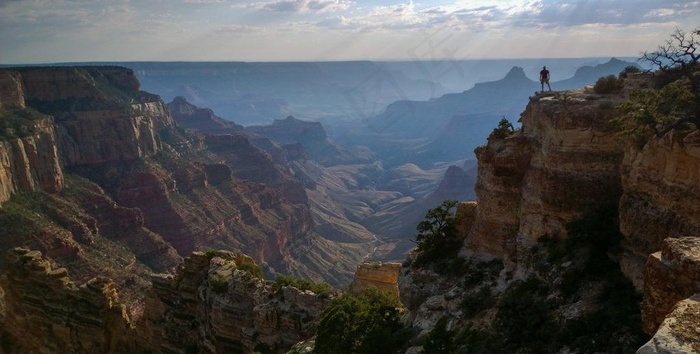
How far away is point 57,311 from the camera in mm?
41375

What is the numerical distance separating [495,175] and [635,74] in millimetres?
7984

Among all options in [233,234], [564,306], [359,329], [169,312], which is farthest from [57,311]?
[233,234]

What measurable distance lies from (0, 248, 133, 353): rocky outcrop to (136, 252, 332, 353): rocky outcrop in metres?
2.57

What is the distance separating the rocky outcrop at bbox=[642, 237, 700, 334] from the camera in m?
10.4

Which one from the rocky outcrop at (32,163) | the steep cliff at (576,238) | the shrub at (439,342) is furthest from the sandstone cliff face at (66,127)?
the shrub at (439,342)

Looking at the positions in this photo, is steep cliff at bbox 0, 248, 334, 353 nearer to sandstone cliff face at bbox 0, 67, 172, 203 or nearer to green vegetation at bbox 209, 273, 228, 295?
green vegetation at bbox 209, 273, 228, 295

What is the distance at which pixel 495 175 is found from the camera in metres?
24.9

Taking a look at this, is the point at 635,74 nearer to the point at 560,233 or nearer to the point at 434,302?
the point at 560,233

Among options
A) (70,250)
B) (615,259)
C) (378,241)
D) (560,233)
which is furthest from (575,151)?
(378,241)

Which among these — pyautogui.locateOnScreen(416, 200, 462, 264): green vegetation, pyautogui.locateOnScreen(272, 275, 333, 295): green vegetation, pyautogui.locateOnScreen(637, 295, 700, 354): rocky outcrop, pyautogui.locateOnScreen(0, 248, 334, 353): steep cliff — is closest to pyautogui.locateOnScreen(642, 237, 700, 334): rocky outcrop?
pyautogui.locateOnScreen(637, 295, 700, 354): rocky outcrop

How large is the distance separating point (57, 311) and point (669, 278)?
1724 inches

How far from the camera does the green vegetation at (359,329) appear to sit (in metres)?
24.0

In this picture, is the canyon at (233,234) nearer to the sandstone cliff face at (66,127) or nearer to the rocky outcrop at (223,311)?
the rocky outcrop at (223,311)

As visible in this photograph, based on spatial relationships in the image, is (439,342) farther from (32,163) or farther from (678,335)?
(32,163)
